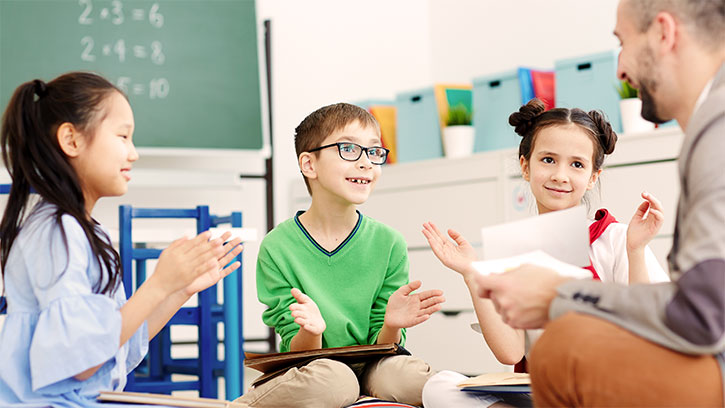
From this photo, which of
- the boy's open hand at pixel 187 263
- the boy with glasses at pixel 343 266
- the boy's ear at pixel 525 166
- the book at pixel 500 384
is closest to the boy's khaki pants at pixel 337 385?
the boy with glasses at pixel 343 266

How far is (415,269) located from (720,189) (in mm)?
2642

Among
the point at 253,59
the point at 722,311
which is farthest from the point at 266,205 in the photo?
the point at 722,311

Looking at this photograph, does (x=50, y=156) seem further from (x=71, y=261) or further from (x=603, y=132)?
(x=603, y=132)

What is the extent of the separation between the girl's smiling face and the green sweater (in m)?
0.38

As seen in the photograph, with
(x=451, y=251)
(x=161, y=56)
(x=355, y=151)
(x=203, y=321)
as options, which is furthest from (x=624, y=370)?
(x=161, y=56)

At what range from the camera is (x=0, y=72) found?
11.5 feet

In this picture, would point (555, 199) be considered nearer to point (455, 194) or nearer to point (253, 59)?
point (455, 194)

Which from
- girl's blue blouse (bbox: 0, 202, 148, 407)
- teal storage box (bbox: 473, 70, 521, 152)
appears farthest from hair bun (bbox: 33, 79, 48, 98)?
teal storage box (bbox: 473, 70, 521, 152)

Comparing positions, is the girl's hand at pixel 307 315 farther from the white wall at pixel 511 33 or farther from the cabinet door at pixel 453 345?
the white wall at pixel 511 33

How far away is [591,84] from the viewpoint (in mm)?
3113

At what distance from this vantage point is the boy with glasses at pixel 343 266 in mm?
1725

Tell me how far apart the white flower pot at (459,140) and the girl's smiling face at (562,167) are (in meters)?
1.69

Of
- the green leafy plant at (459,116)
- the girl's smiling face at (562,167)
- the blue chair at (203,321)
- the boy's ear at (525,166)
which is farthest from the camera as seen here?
the green leafy plant at (459,116)

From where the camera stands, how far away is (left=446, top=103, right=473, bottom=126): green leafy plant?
11.4 ft
